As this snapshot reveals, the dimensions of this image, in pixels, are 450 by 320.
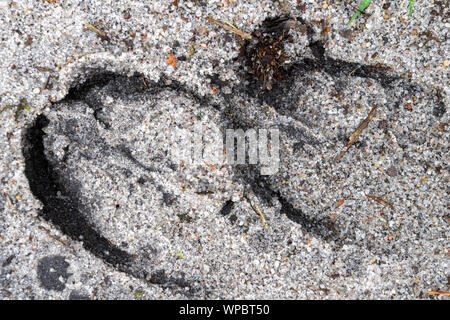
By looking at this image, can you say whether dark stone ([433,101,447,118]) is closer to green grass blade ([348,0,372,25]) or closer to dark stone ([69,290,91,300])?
green grass blade ([348,0,372,25])

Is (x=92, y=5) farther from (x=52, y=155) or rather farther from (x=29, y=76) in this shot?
(x=52, y=155)

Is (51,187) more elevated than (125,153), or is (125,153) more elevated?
(125,153)

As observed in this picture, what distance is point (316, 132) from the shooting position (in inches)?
70.0

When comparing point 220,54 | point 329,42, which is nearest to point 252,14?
point 220,54

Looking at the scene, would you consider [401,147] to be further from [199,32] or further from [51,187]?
[51,187]

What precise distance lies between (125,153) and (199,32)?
781mm

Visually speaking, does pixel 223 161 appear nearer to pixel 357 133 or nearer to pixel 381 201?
pixel 357 133

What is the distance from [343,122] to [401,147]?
1.19 ft

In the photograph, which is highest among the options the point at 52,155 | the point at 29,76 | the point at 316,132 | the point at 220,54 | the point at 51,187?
the point at 220,54

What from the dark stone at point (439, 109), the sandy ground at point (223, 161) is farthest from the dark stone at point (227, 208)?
the dark stone at point (439, 109)

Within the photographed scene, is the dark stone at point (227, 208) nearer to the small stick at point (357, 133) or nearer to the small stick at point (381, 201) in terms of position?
the small stick at point (357, 133)

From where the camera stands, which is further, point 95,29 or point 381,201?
point 381,201

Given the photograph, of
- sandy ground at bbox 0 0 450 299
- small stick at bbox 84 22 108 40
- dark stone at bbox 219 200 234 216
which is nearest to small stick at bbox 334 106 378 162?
sandy ground at bbox 0 0 450 299

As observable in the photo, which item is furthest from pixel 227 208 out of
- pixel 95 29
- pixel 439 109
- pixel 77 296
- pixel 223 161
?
pixel 439 109
